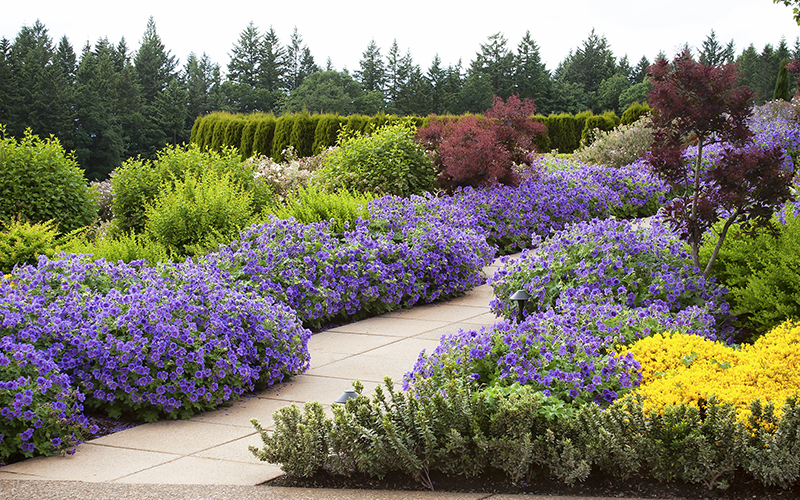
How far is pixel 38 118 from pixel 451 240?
4094 centimetres

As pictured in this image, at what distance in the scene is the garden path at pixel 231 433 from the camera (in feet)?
9.87

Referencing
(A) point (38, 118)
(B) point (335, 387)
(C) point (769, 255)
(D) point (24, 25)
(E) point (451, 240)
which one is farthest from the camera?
(D) point (24, 25)

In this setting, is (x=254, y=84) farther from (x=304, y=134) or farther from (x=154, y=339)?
(x=154, y=339)

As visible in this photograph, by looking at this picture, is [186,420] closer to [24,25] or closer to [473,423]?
[473,423]

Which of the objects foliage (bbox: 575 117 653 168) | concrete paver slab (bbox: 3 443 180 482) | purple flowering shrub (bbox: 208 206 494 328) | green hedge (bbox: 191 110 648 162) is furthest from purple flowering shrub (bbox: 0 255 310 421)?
green hedge (bbox: 191 110 648 162)

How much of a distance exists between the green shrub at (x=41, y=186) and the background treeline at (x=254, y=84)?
111 feet

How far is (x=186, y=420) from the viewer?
149 inches

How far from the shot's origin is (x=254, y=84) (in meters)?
62.3

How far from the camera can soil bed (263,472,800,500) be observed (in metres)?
2.72

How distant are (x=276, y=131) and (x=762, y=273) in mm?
18800

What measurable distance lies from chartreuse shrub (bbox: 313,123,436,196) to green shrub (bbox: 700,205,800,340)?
5519 millimetres

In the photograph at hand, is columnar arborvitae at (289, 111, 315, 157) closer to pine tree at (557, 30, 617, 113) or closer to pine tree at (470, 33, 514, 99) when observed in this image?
pine tree at (470, 33, 514, 99)

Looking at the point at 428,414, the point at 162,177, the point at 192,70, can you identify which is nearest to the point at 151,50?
the point at 192,70

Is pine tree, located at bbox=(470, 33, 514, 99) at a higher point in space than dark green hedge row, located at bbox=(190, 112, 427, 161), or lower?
higher
